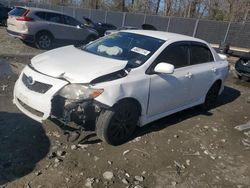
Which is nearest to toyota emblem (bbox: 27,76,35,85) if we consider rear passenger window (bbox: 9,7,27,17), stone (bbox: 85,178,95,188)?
stone (bbox: 85,178,95,188)

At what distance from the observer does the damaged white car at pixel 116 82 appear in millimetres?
4191

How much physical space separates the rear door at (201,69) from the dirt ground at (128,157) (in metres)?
0.71

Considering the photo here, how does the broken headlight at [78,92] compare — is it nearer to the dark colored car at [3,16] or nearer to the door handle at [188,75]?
the door handle at [188,75]

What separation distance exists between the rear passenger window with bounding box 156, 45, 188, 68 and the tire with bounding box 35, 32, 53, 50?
8.24 metres

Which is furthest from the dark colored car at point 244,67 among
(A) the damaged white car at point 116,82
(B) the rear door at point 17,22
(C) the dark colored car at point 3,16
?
(C) the dark colored car at point 3,16

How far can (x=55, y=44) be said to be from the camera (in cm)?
1342

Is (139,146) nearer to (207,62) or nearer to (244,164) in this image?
(244,164)

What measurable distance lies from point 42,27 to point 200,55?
8190 mm

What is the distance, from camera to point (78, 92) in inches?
165

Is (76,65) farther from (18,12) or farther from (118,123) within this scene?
(18,12)

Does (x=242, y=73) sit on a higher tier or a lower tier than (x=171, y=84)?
lower

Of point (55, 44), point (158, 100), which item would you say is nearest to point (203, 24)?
point (55, 44)

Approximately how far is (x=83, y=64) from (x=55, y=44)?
9.29m

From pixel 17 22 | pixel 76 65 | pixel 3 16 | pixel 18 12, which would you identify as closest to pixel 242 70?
pixel 76 65
